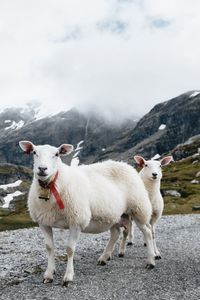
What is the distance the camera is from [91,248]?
2027cm

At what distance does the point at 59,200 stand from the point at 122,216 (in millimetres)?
3753

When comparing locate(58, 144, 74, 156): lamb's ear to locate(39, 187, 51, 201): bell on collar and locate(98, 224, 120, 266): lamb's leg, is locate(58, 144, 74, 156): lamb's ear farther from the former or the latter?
locate(98, 224, 120, 266): lamb's leg

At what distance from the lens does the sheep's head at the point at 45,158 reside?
39.8 ft

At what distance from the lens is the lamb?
41.9ft

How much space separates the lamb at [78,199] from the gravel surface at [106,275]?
1.95 ft

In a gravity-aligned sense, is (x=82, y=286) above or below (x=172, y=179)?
above

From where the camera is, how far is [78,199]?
43.1ft

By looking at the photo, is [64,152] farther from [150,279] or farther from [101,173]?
[150,279]

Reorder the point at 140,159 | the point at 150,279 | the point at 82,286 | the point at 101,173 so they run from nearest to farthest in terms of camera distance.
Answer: the point at 82,286, the point at 150,279, the point at 101,173, the point at 140,159

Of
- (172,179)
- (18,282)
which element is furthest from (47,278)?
(172,179)

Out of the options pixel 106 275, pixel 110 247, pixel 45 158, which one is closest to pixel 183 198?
pixel 110 247

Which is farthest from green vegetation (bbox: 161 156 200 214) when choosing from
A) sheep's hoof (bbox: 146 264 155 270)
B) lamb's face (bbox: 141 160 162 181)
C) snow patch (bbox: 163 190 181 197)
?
Result: sheep's hoof (bbox: 146 264 155 270)

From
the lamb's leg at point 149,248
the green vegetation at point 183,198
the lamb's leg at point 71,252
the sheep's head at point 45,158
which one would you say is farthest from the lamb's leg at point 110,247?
the green vegetation at point 183,198

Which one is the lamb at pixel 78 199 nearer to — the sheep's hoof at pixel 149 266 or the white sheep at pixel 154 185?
the sheep's hoof at pixel 149 266
